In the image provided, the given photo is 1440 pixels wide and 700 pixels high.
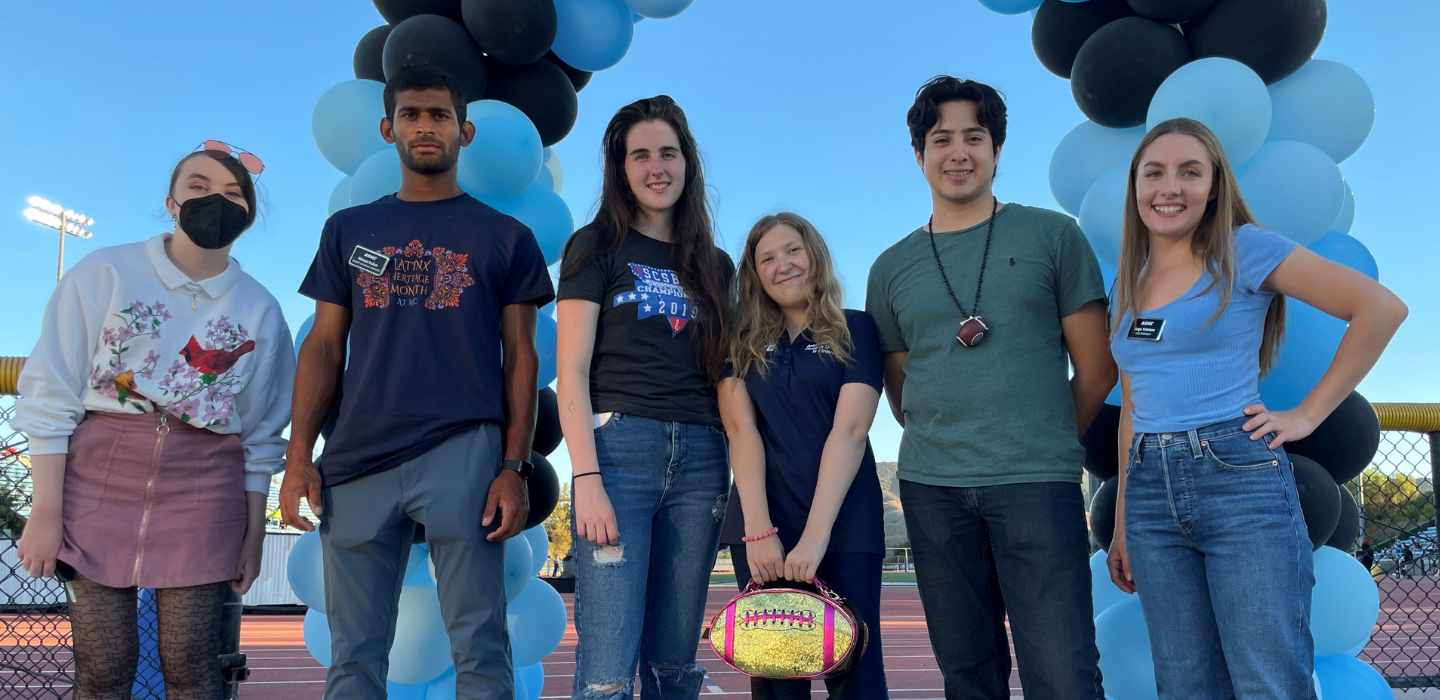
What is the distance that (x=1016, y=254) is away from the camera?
7.61ft

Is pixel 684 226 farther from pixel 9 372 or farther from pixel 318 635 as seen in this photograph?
pixel 9 372

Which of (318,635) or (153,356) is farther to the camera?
(318,635)

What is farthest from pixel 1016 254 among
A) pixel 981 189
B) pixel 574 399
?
pixel 574 399

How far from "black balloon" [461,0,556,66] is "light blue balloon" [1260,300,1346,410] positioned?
2820 millimetres

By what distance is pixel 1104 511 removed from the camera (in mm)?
3045

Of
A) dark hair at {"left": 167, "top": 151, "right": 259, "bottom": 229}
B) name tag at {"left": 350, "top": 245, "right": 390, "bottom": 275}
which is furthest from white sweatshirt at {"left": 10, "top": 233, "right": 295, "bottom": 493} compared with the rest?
name tag at {"left": 350, "top": 245, "right": 390, "bottom": 275}

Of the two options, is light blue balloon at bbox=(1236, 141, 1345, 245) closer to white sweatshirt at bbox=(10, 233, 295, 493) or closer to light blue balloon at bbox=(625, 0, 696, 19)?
light blue balloon at bbox=(625, 0, 696, 19)

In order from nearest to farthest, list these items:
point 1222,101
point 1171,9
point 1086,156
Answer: point 1222,101, point 1171,9, point 1086,156

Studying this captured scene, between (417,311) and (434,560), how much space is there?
0.62 meters

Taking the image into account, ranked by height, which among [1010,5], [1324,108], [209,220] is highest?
[1010,5]

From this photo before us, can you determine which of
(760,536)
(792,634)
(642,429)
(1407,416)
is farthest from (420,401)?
(1407,416)

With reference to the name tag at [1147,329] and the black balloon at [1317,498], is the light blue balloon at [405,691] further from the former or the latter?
the black balloon at [1317,498]

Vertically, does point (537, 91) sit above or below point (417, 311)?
above

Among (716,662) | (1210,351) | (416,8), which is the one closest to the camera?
(1210,351)
